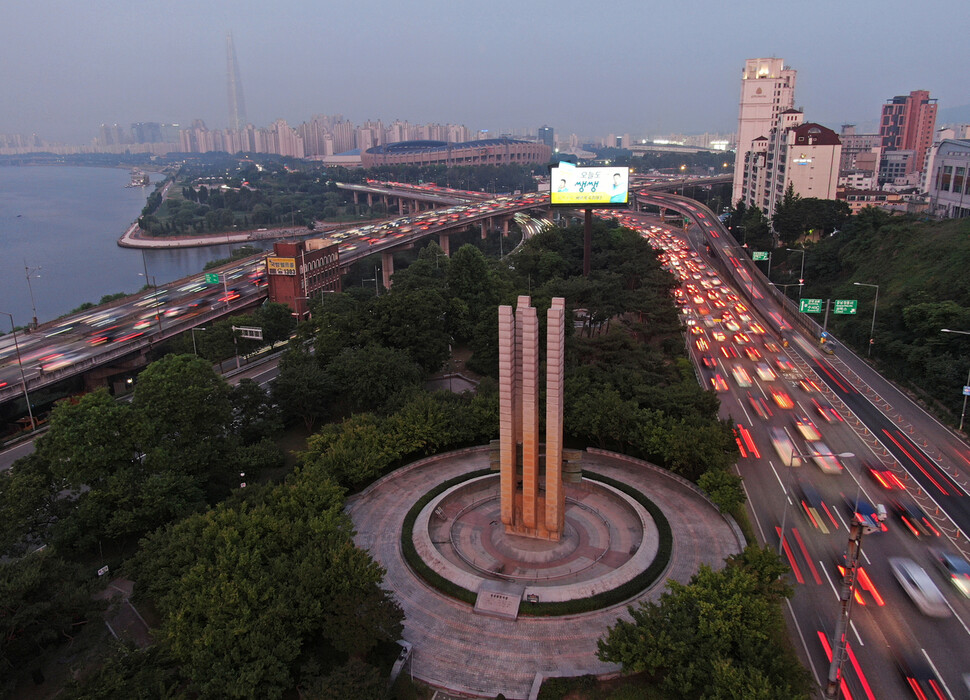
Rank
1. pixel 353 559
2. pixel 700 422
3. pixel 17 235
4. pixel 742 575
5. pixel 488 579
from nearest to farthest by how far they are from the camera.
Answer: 1. pixel 742 575
2. pixel 353 559
3. pixel 488 579
4. pixel 700 422
5. pixel 17 235

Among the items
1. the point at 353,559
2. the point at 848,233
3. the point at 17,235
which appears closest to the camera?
the point at 353,559

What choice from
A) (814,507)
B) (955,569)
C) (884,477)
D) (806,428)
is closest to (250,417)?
(814,507)

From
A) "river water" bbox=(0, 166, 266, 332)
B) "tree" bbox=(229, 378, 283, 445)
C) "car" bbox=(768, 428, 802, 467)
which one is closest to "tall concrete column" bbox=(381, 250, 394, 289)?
"river water" bbox=(0, 166, 266, 332)

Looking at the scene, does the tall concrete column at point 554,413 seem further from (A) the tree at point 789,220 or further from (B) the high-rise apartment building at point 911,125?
(B) the high-rise apartment building at point 911,125

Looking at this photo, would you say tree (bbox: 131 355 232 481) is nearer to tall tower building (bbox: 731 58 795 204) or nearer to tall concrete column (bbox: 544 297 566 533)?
tall concrete column (bbox: 544 297 566 533)

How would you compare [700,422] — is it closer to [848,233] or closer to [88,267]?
[848,233]

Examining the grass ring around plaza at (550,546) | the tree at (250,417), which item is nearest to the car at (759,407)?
the grass ring around plaza at (550,546)

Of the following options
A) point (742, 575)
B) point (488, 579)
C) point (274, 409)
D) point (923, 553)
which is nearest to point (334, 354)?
point (274, 409)
